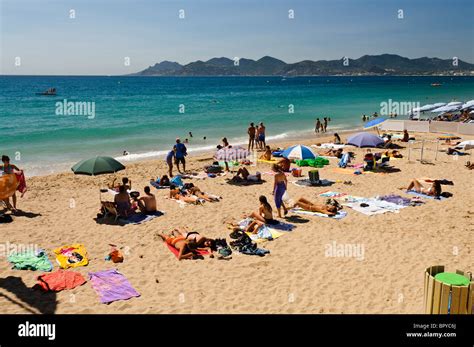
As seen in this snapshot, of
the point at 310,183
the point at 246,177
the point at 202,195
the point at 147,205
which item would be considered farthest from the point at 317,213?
the point at 147,205

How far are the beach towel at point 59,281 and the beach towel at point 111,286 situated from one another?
9.3 inches

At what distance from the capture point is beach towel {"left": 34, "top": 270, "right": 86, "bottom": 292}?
269 inches

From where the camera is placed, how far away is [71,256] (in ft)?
26.6

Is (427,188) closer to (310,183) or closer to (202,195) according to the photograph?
(310,183)

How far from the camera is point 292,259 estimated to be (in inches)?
315

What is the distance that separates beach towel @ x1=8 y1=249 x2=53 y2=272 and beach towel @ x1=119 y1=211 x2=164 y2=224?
7.47ft

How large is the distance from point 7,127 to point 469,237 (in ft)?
112

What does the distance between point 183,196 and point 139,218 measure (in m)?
2.09

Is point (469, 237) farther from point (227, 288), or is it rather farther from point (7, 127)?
point (7, 127)

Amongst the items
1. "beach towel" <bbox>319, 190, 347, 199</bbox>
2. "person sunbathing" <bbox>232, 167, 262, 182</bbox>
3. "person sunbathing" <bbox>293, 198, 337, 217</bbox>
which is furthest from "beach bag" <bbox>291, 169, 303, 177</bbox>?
"person sunbathing" <bbox>293, 198, 337, 217</bbox>
